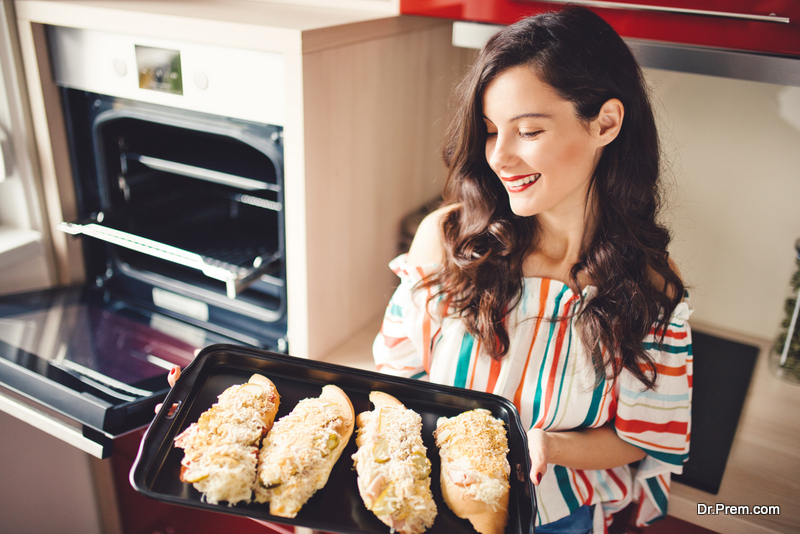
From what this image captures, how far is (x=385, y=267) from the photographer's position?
148 centimetres

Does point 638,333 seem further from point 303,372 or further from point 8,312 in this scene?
point 8,312

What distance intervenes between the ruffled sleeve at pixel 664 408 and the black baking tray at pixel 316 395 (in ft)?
0.89

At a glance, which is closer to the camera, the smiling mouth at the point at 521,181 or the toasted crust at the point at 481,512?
the toasted crust at the point at 481,512

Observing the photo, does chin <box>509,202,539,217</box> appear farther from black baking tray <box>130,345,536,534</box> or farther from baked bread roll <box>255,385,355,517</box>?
baked bread roll <box>255,385,355,517</box>

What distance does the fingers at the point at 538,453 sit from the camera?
2.73 ft

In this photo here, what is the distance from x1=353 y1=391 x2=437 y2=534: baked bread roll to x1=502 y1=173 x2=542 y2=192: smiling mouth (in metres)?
0.39

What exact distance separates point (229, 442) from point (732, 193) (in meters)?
1.22

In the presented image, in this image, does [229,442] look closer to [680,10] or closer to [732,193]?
[680,10]

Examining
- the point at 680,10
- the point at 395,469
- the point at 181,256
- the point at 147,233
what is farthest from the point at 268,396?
the point at 680,10

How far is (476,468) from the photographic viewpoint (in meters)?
0.77

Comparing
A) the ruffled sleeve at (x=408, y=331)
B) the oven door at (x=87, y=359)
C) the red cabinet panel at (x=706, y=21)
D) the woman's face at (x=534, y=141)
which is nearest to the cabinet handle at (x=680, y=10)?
the red cabinet panel at (x=706, y=21)

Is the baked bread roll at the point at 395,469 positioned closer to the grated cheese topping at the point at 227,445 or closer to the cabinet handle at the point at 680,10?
the grated cheese topping at the point at 227,445

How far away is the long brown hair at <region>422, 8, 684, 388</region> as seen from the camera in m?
0.85

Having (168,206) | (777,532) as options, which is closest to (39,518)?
(168,206)
